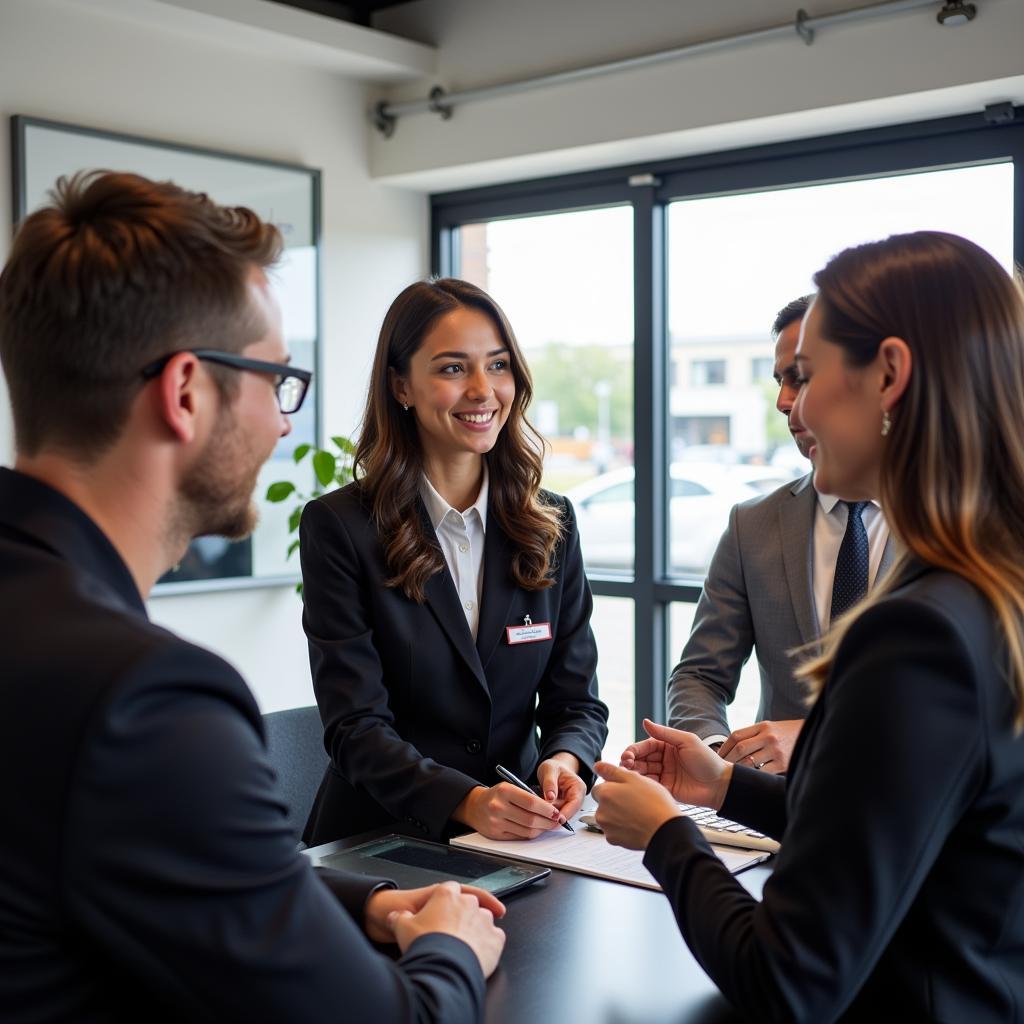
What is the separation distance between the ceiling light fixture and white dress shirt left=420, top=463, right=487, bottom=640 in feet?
6.78

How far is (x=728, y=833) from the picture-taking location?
76.0 inches

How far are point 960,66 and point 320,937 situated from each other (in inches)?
128

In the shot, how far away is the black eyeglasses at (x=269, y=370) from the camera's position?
1.21m

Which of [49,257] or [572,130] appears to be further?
[572,130]

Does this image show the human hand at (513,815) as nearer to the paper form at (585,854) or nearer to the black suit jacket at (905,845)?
the paper form at (585,854)

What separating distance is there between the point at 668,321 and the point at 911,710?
142 inches

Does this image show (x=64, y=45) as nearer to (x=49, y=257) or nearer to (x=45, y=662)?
(x=49, y=257)

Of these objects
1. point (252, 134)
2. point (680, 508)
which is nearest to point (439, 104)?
point (252, 134)

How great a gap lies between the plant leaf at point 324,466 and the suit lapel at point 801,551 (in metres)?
2.15

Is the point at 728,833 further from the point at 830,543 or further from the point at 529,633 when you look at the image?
the point at 830,543

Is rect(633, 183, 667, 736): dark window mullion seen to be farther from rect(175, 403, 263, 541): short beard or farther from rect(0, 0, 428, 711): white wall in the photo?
rect(175, 403, 263, 541): short beard

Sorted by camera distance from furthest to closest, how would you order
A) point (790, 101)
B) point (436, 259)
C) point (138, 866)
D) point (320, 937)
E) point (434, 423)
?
1. point (436, 259)
2. point (790, 101)
3. point (434, 423)
4. point (320, 937)
5. point (138, 866)

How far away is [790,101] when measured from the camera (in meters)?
3.81

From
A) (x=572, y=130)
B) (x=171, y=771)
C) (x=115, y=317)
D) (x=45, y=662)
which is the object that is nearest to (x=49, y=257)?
(x=115, y=317)
